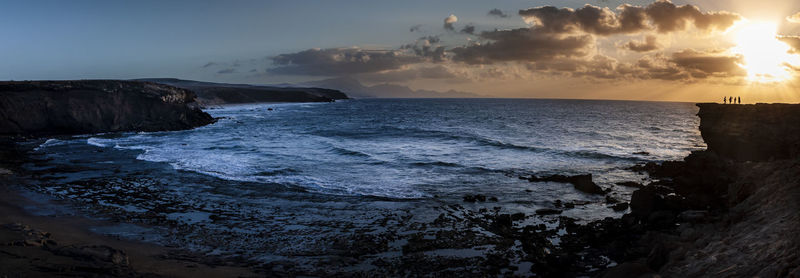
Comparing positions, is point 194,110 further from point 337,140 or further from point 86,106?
point 337,140

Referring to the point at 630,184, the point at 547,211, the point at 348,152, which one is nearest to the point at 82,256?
the point at 547,211

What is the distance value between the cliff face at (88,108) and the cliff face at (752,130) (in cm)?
6073

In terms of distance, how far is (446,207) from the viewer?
1955 centimetres

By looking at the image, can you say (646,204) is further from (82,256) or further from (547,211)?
(82,256)

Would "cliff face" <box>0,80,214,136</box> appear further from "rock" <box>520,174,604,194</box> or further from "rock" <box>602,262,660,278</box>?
"rock" <box>602,262,660,278</box>

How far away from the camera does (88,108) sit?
5166 centimetres

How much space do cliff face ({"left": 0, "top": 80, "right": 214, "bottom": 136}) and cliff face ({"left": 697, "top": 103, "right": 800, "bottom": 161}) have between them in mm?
60735

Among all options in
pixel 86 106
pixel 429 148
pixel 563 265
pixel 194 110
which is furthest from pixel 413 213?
pixel 194 110

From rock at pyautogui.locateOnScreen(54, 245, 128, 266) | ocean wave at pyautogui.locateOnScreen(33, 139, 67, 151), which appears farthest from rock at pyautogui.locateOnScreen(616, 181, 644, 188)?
ocean wave at pyautogui.locateOnScreen(33, 139, 67, 151)

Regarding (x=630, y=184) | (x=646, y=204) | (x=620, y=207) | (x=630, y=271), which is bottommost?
(x=620, y=207)

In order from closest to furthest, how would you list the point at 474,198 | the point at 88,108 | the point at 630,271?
the point at 630,271, the point at 474,198, the point at 88,108

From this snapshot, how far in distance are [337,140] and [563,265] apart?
123ft

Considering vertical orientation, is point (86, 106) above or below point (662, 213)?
above

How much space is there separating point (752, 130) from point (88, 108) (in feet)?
215
